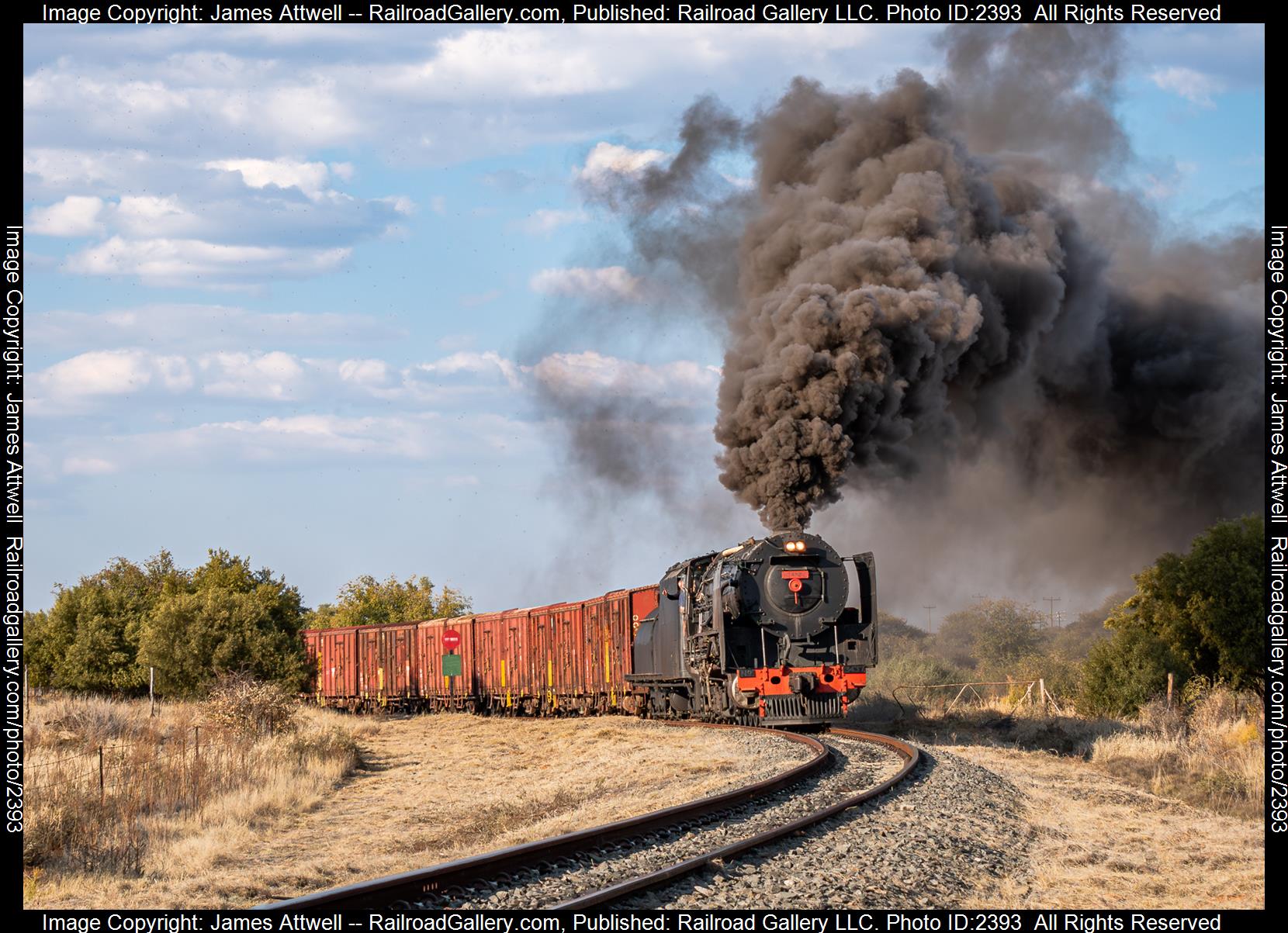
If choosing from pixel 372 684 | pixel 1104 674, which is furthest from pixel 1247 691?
pixel 372 684

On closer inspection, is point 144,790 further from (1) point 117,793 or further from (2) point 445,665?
(2) point 445,665

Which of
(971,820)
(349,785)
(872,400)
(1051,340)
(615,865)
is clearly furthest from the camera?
(1051,340)

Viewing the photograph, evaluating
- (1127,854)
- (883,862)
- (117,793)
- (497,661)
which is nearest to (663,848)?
(883,862)

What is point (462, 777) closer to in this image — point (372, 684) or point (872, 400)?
point (872, 400)

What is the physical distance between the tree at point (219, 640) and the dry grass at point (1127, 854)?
79.8ft

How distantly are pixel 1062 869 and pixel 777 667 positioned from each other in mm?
9869

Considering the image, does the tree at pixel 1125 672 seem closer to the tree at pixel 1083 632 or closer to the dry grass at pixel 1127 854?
the dry grass at pixel 1127 854

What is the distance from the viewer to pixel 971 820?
9.73 metres

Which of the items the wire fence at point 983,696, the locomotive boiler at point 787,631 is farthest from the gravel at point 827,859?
the wire fence at point 983,696

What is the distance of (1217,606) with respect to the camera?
23.9 meters

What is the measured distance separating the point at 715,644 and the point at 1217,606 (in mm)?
12068

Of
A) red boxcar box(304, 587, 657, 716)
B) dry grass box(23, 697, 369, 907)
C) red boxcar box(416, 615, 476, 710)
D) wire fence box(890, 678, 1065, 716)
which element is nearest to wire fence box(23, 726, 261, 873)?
dry grass box(23, 697, 369, 907)

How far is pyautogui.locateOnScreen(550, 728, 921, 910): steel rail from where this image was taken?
21.7ft

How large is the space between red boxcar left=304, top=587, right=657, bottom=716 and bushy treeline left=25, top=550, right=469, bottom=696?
9.70ft
